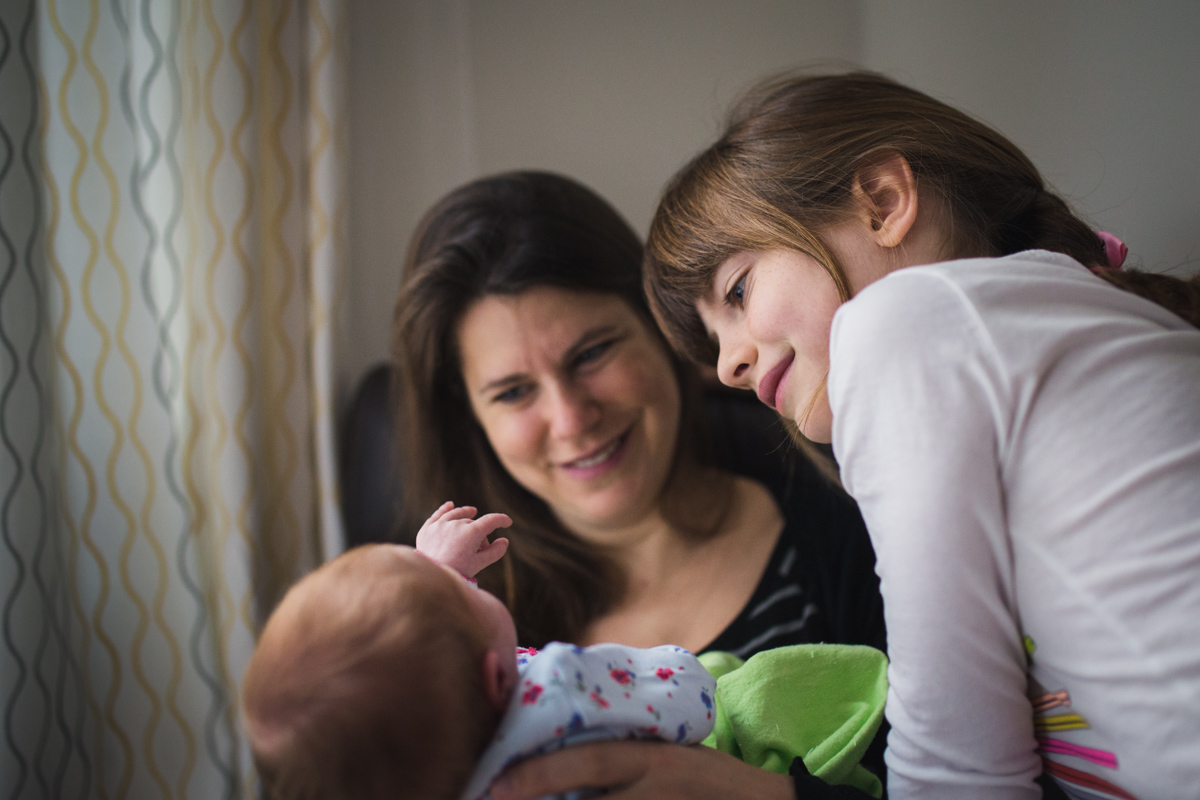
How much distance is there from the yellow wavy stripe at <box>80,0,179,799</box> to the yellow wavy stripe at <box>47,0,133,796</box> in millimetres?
16

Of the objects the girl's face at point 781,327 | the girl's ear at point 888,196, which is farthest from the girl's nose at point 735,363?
the girl's ear at point 888,196

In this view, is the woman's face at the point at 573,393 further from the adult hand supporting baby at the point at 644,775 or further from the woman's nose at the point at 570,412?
the adult hand supporting baby at the point at 644,775

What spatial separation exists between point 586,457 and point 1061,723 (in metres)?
0.80

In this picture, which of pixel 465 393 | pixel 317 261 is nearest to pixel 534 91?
pixel 317 261

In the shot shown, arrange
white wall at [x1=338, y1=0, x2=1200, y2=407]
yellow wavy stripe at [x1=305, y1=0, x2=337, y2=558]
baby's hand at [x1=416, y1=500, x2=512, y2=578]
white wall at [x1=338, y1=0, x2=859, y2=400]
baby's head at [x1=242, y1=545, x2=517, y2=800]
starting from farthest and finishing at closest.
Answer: white wall at [x1=338, y1=0, x2=859, y2=400] < yellow wavy stripe at [x1=305, y1=0, x2=337, y2=558] < white wall at [x1=338, y1=0, x2=1200, y2=407] < baby's hand at [x1=416, y1=500, x2=512, y2=578] < baby's head at [x1=242, y1=545, x2=517, y2=800]

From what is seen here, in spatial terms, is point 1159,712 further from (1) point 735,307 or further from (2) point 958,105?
(2) point 958,105

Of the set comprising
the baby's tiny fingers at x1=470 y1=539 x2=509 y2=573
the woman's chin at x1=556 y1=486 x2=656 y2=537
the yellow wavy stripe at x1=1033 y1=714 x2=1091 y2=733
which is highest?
the baby's tiny fingers at x1=470 y1=539 x2=509 y2=573

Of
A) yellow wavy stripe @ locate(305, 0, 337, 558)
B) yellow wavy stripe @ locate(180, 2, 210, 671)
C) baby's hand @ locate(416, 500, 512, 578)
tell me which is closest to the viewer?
baby's hand @ locate(416, 500, 512, 578)

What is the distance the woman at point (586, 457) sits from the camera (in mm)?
1285

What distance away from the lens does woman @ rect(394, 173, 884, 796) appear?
50.6 inches

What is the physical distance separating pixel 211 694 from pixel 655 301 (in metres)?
1.24

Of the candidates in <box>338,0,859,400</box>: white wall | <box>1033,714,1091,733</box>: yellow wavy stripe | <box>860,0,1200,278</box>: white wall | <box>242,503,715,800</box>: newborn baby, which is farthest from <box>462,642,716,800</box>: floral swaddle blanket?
<box>338,0,859,400</box>: white wall

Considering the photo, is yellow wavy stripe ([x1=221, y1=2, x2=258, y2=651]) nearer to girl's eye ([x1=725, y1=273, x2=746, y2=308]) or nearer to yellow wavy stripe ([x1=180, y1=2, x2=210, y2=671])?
yellow wavy stripe ([x1=180, y1=2, x2=210, y2=671])

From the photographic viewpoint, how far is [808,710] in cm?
90
